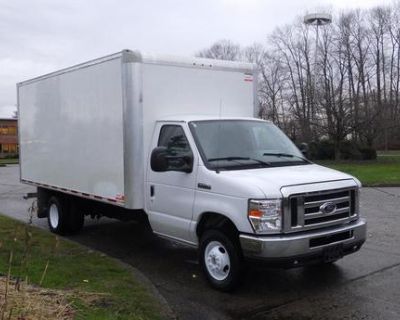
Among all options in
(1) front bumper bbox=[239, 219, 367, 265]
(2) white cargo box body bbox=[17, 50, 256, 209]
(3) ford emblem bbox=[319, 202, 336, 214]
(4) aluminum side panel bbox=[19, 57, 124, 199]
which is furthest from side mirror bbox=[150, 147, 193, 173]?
(3) ford emblem bbox=[319, 202, 336, 214]

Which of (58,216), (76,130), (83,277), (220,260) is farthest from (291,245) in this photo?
(58,216)

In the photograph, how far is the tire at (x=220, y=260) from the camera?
20.8 feet

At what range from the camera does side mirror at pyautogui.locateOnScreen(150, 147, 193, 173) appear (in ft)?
22.1

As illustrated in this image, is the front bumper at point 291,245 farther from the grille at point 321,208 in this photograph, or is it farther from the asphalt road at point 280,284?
the asphalt road at point 280,284

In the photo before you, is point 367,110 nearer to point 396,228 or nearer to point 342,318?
point 396,228

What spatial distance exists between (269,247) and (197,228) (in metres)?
1.31

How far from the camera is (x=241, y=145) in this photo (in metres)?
7.21

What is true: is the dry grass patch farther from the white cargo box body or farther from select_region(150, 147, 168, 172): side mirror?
the white cargo box body

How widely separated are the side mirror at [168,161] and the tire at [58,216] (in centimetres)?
399

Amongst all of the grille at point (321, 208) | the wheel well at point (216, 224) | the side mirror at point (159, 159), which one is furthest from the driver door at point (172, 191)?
the grille at point (321, 208)

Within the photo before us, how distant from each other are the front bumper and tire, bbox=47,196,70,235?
17.0ft

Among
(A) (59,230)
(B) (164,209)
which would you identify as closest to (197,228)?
(B) (164,209)

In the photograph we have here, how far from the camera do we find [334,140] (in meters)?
36.1

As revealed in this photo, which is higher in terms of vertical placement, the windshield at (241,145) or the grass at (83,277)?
the windshield at (241,145)
